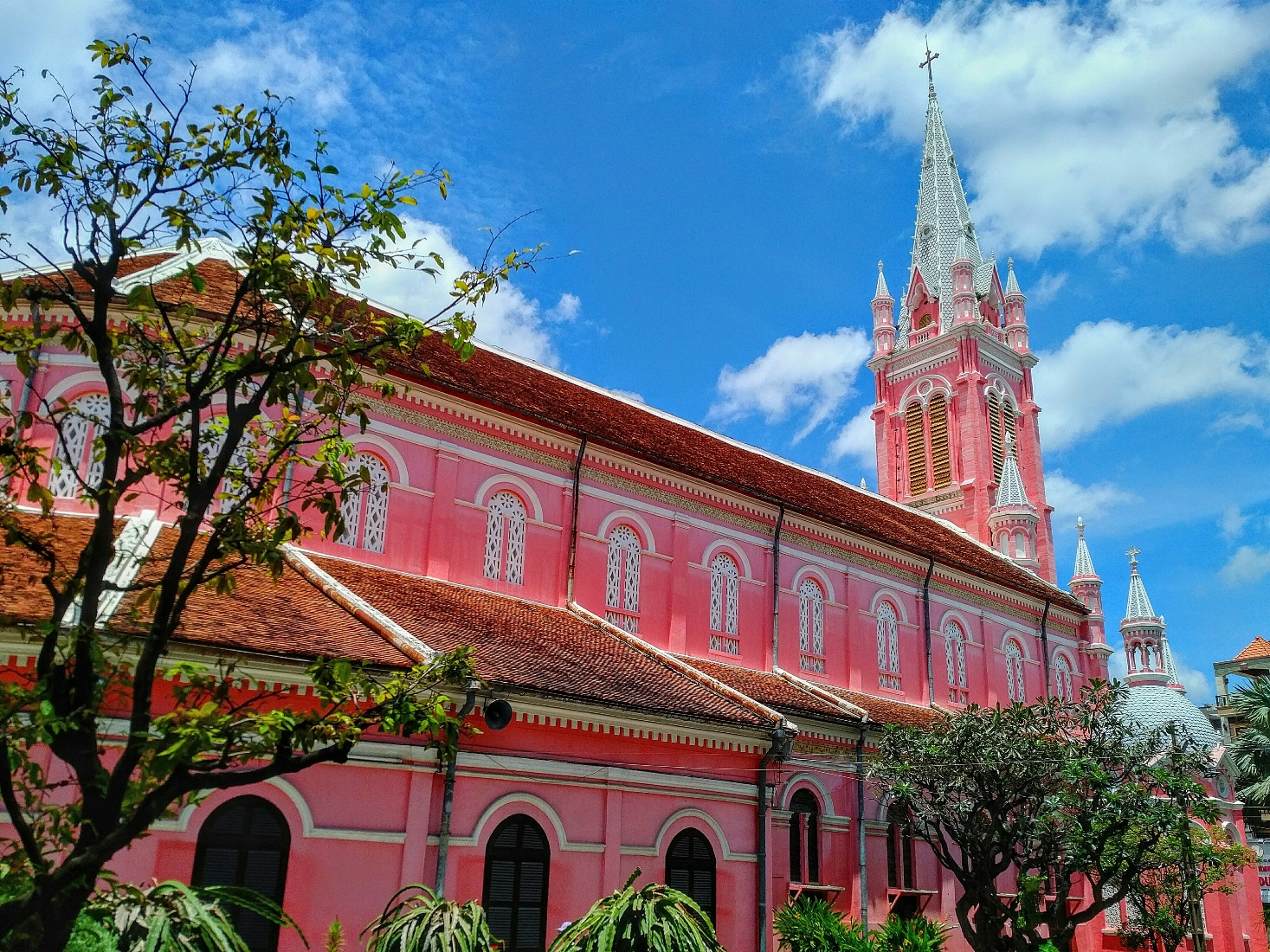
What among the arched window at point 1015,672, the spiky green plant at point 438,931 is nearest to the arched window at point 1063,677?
the arched window at point 1015,672

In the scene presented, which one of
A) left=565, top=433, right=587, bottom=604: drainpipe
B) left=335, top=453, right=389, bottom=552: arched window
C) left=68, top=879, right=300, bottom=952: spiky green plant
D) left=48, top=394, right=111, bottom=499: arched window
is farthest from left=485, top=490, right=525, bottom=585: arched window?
left=68, top=879, right=300, bottom=952: spiky green plant

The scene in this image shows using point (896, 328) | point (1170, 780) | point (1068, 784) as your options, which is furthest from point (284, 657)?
point (896, 328)

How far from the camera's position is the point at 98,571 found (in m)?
6.04

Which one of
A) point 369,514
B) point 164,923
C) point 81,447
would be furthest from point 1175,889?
point 81,447

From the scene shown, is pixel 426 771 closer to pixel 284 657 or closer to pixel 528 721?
pixel 528 721

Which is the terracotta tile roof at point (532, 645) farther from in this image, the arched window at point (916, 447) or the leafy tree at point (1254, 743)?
the arched window at point (916, 447)

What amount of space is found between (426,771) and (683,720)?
13.3ft

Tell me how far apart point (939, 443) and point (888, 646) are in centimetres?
1702

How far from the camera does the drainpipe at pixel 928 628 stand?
85.5 feet

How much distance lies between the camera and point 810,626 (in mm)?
23719

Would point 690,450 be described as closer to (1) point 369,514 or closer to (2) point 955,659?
(1) point 369,514

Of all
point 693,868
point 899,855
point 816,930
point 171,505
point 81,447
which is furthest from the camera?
point 899,855

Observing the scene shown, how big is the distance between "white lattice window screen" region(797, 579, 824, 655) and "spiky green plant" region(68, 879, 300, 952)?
17.2 m

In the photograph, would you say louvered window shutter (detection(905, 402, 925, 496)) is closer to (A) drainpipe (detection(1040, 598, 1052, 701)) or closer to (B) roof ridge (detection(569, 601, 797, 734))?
(A) drainpipe (detection(1040, 598, 1052, 701))
